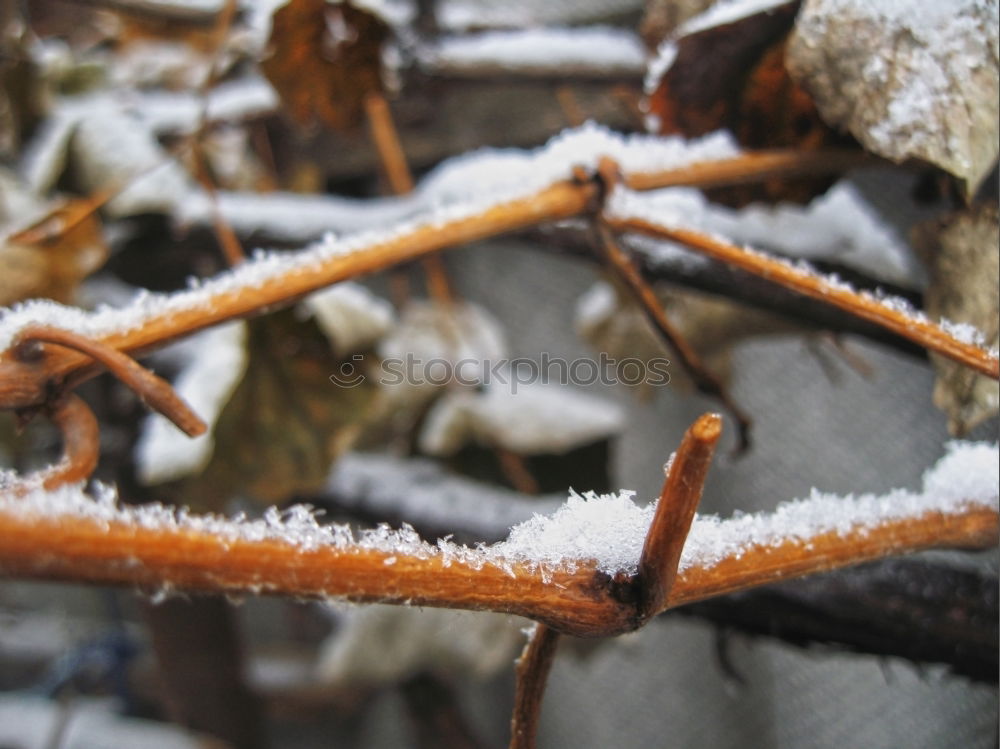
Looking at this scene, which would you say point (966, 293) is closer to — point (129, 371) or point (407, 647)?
point (129, 371)

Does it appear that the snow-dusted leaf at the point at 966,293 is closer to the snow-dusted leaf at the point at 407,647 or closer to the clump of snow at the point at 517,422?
the clump of snow at the point at 517,422

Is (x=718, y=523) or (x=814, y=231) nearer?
(x=718, y=523)

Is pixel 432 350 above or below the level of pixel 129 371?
below

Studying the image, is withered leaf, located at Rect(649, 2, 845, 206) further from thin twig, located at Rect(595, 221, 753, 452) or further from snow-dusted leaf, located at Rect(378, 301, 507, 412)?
snow-dusted leaf, located at Rect(378, 301, 507, 412)

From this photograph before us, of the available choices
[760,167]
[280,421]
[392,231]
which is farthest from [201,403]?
[760,167]

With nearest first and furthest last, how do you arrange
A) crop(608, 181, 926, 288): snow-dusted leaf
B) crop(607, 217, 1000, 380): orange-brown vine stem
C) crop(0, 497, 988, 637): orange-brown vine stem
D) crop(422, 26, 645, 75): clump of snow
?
crop(0, 497, 988, 637): orange-brown vine stem < crop(607, 217, 1000, 380): orange-brown vine stem < crop(608, 181, 926, 288): snow-dusted leaf < crop(422, 26, 645, 75): clump of snow

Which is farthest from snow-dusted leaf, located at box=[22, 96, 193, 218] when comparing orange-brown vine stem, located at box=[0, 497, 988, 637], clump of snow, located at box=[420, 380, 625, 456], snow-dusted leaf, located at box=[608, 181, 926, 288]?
orange-brown vine stem, located at box=[0, 497, 988, 637]

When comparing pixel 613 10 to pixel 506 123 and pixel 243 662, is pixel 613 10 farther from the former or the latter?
pixel 243 662
